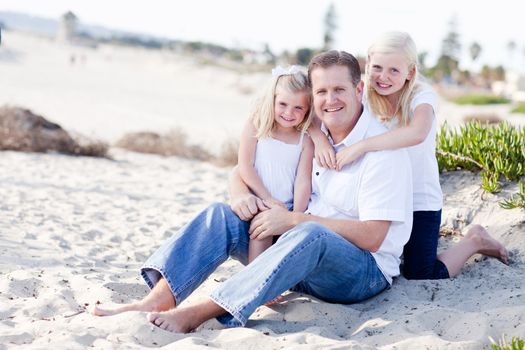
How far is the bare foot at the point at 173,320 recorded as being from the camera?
3.35 meters

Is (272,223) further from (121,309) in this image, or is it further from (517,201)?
(517,201)

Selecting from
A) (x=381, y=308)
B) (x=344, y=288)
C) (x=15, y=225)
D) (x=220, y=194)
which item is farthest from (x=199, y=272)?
(x=220, y=194)

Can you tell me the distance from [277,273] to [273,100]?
3.84ft

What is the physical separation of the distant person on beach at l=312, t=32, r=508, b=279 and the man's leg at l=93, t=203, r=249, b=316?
613 millimetres

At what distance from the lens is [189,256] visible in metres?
3.66

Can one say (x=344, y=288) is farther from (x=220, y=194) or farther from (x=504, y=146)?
(x=220, y=194)

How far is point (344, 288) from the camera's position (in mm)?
3670

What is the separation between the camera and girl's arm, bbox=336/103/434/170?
12.0 feet

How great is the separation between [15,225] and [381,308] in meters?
Result: 3.32

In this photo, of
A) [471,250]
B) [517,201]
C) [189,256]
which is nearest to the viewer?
→ [189,256]

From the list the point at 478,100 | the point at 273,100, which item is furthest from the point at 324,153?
the point at 478,100

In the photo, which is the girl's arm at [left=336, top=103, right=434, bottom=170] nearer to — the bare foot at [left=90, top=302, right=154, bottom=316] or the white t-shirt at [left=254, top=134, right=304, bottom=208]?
the white t-shirt at [left=254, top=134, right=304, bottom=208]

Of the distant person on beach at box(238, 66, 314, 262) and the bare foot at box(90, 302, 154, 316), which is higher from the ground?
the distant person on beach at box(238, 66, 314, 262)

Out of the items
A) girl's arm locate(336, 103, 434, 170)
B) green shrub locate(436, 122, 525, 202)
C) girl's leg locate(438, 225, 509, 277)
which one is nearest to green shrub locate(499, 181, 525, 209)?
green shrub locate(436, 122, 525, 202)
